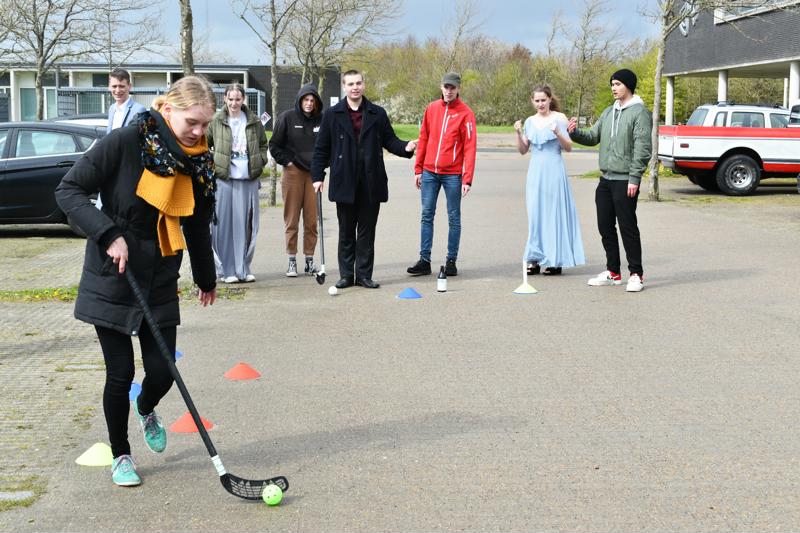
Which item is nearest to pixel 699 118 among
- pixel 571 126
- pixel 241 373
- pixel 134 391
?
pixel 571 126

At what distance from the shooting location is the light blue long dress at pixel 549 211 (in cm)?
1148

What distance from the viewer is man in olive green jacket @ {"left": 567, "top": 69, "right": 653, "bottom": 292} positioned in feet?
34.0

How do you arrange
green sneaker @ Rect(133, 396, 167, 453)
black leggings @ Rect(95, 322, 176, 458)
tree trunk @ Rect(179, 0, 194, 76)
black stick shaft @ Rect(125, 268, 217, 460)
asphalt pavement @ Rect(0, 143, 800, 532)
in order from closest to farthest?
asphalt pavement @ Rect(0, 143, 800, 532) → black stick shaft @ Rect(125, 268, 217, 460) → black leggings @ Rect(95, 322, 176, 458) → green sneaker @ Rect(133, 396, 167, 453) → tree trunk @ Rect(179, 0, 194, 76)

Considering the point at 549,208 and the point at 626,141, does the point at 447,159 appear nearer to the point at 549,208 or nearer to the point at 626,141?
the point at 549,208

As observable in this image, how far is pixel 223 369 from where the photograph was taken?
7301mm

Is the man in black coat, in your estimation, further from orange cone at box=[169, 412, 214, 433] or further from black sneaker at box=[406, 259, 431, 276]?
orange cone at box=[169, 412, 214, 433]

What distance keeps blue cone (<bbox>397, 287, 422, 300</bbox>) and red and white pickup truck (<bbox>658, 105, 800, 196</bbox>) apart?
1380 cm

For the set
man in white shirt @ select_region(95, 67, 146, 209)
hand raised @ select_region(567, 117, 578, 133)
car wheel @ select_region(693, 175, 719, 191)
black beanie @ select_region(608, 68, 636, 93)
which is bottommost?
car wheel @ select_region(693, 175, 719, 191)

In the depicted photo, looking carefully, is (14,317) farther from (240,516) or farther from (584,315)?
(240,516)

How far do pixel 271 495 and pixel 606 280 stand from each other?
691 centimetres

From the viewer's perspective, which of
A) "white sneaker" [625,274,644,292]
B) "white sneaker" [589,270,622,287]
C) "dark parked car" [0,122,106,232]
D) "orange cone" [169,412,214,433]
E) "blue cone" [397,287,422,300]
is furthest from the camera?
"dark parked car" [0,122,106,232]

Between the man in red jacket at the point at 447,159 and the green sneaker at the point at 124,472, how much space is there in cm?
681

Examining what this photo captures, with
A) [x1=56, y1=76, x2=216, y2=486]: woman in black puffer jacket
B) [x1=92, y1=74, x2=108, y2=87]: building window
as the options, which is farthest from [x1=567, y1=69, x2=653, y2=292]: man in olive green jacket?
[x1=92, y1=74, x2=108, y2=87]: building window

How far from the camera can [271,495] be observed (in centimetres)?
462
